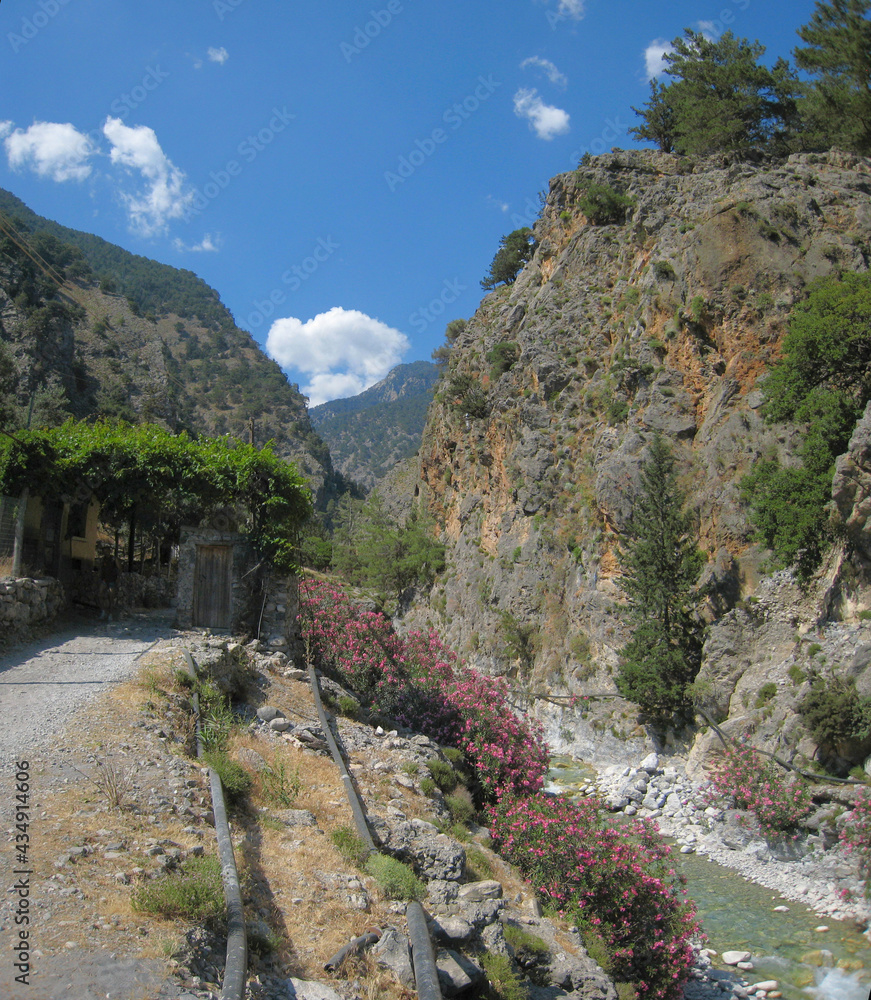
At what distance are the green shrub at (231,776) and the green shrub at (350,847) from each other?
3.80 feet

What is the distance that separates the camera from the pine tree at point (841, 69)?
23.8m

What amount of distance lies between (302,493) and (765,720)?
12630 mm

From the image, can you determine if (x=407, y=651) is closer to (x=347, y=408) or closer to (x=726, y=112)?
(x=726, y=112)

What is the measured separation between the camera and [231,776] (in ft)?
23.5

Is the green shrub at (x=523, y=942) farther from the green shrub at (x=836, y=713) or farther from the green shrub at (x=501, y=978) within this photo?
the green shrub at (x=836, y=713)

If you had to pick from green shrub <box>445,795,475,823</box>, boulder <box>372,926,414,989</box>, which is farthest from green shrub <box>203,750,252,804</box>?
green shrub <box>445,795,475,823</box>

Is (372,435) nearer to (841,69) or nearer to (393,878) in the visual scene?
→ (841,69)

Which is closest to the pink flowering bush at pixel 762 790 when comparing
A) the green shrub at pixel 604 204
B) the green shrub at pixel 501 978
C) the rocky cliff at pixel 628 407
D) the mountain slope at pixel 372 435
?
the rocky cliff at pixel 628 407

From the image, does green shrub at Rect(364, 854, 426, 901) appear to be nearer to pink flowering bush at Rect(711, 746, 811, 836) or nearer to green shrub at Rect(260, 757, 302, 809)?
green shrub at Rect(260, 757, 302, 809)

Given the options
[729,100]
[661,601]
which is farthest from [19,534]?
[729,100]

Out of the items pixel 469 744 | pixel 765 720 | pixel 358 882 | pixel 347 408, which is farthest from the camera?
pixel 347 408

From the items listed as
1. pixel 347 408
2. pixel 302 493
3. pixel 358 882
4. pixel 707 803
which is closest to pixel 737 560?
pixel 707 803

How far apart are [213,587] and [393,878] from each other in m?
9.62

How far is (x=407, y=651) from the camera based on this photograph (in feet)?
47.0
